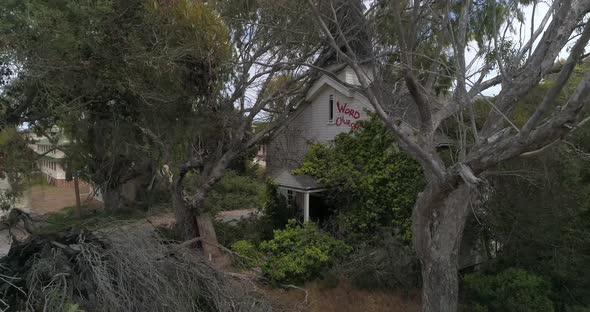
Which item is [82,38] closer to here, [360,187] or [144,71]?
[144,71]

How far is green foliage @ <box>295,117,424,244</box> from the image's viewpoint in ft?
37.8

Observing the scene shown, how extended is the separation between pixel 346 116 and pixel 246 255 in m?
5.64

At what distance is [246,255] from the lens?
11844 mm

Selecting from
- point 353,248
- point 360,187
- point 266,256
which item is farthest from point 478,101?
point 266,256

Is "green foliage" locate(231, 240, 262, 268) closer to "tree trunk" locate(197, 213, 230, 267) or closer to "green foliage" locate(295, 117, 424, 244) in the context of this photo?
"tree trunk" locate(197, 213, 230, 267)

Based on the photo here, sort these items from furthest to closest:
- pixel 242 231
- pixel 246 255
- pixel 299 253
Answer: pixel 242 231 < pixel 246 255 < pixel 299 253

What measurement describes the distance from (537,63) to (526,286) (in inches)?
165

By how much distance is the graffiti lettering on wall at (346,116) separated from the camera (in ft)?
47.5

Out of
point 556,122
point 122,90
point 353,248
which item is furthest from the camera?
point 353,248

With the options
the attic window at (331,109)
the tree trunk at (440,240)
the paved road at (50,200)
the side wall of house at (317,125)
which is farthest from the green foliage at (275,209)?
the paved road at (50,200)

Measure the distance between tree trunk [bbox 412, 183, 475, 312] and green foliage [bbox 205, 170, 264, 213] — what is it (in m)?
14.2

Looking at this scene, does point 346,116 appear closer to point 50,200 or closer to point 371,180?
point 371,180

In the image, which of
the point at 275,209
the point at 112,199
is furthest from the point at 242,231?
the point at 112,199

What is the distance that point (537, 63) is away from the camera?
5941 millimetres
